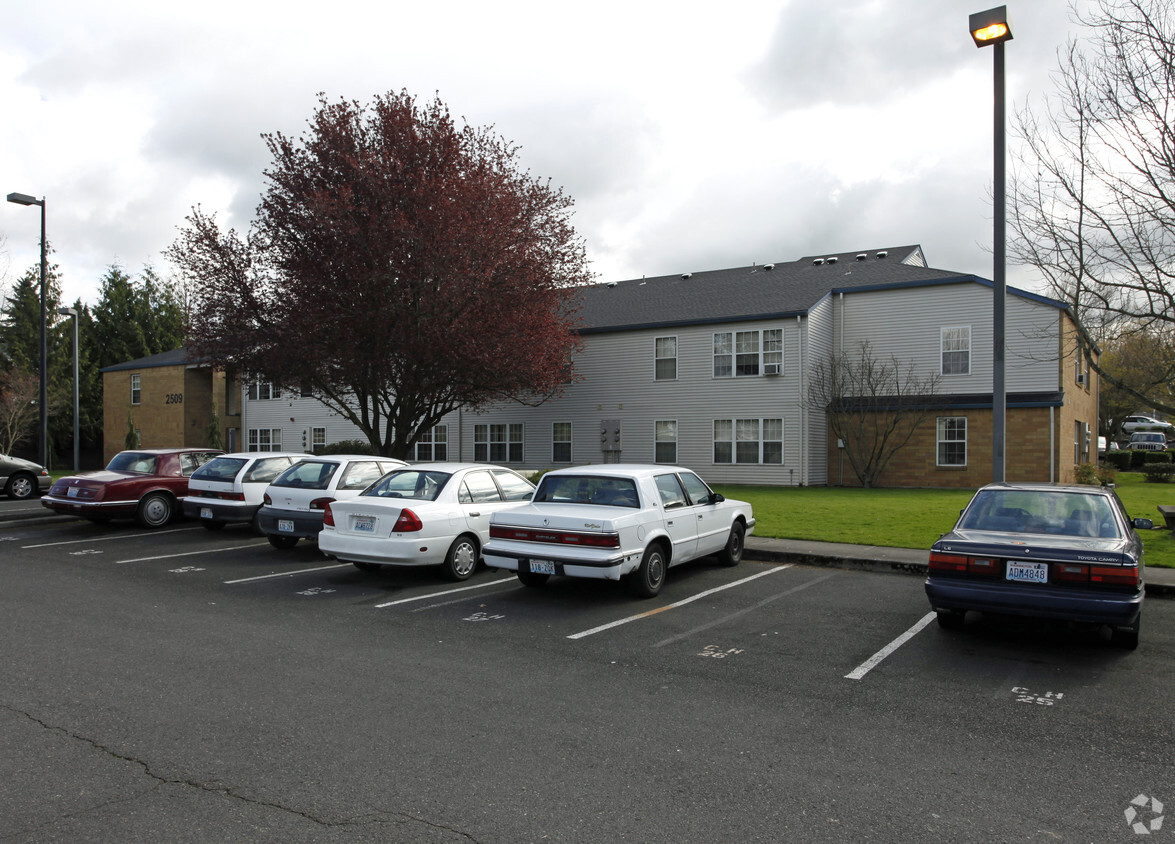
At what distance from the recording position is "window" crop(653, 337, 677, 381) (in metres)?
29.5

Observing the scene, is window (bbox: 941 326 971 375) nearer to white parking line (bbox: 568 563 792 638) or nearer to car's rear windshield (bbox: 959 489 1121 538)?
white parking line (bbox: 568 563 792 638)

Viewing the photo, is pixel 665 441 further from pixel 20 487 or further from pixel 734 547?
pixel 20 487

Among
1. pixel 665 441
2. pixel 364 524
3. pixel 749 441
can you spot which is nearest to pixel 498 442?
pixel 665 441

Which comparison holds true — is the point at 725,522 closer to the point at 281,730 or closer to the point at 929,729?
the point at 929,729

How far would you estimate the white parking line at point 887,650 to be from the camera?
643 cm

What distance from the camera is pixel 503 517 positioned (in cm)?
934

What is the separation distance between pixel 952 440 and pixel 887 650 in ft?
69.4

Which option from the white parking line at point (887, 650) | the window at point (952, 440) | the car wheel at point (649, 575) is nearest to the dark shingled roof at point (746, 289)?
the window at point (952, 440)

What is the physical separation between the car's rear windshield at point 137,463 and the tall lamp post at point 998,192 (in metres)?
14.5

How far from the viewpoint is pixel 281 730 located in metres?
4.98

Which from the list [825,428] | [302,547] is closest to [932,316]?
[825,428]

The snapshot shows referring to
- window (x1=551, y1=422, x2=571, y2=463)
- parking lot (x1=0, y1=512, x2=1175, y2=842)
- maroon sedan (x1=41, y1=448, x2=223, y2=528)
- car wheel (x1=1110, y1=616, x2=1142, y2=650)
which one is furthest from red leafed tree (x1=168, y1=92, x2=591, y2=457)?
car wheel (x1=1110, y1=616, x2=1142, y2=650)

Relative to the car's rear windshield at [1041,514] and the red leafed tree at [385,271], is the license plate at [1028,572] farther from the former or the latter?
the red leafed tree at [385,271]

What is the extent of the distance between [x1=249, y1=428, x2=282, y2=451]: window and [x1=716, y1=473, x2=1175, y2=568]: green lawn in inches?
944
